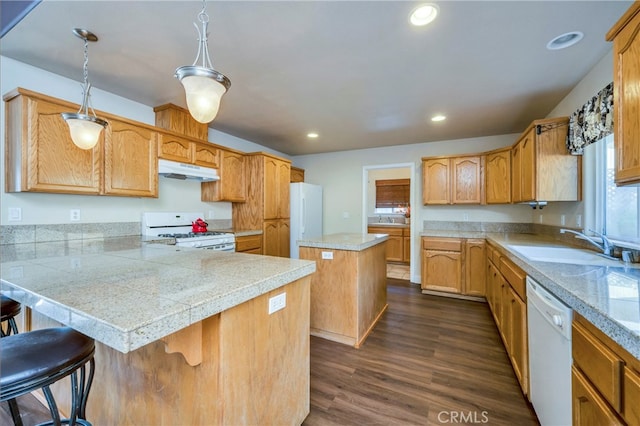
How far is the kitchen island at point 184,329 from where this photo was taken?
766 mm

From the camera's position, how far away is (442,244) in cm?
377

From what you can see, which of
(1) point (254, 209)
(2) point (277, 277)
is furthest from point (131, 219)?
(2) point (277, 277)

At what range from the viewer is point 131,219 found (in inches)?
113

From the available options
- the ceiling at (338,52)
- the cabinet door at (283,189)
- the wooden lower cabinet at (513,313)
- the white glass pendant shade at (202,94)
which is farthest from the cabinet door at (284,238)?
the white glass pendant shade at (202,94)

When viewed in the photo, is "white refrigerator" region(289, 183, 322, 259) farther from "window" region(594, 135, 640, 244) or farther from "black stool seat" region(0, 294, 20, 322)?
"window" region(594, 135, 640, 244)

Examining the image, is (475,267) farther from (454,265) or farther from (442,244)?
(442,244)

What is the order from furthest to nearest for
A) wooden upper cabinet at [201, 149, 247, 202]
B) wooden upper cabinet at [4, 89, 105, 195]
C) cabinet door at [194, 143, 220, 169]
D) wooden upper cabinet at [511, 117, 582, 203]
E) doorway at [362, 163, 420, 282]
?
1. doorway at [362, 163, 420, 282]
2. wooden upper cabinet at [201, 149, 247, 202]
3. cabinet door at [194, 143, 220, 169]
4. wooden upper cabinet at [511, 117, 582, 203]
5. wooden upper cabinet at [4, 89, 105, 195]

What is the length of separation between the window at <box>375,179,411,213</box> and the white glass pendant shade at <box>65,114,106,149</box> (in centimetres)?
615

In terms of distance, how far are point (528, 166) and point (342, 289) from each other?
223 cm

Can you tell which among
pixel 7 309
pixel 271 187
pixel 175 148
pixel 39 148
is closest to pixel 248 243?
pixel 271 187

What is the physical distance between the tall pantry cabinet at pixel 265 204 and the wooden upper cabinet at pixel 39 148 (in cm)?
202

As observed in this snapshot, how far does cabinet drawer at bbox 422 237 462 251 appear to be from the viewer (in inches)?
145

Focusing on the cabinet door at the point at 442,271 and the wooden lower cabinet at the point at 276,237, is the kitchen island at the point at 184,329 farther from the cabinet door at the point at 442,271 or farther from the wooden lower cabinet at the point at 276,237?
the cabinet door at the point at 442,271

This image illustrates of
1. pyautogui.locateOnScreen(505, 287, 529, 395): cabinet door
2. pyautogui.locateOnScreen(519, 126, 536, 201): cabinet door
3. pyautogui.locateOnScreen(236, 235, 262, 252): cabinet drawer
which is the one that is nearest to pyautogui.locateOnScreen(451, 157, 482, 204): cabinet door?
pyautogui.locateOnScreen(519, 126, 536, 201): cabinet door
